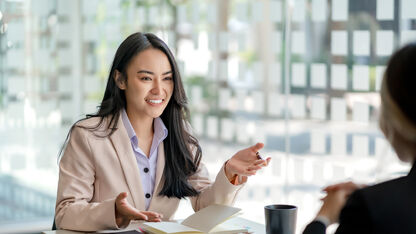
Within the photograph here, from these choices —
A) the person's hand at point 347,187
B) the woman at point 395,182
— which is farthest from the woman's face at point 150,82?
the woman at point 395,182

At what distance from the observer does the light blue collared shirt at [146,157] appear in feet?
7.88

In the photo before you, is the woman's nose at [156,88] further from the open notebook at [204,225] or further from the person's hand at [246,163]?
the open notebook at [204,225]

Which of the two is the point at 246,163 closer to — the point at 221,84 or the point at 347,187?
the point at 347,187

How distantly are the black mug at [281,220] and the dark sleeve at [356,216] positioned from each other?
610mm

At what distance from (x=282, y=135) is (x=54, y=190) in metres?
1.77

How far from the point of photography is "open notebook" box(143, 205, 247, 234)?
6.32 ft

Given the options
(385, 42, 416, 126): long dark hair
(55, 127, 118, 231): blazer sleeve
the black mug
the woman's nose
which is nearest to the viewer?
(385, 42, 416, 126): long dark hair

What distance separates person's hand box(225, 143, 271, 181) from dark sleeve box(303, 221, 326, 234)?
75cm

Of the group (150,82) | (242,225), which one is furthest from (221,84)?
(242,225)

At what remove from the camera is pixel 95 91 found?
4.83 meters

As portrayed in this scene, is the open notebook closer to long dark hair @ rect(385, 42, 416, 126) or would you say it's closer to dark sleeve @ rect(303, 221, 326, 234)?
dark sleeve @ rect(303, 221, 326, 234)

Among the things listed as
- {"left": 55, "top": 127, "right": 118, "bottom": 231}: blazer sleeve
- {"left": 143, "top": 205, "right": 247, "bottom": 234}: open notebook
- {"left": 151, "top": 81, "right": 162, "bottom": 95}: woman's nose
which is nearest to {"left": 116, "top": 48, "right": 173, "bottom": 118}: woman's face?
{"left": 151, "top": 81, "right": 162, "bottom": 95}: woman's nose

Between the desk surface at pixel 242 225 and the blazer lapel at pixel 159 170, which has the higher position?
the blazer lapel at pixel 159 170

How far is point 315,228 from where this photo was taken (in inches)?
57.0
